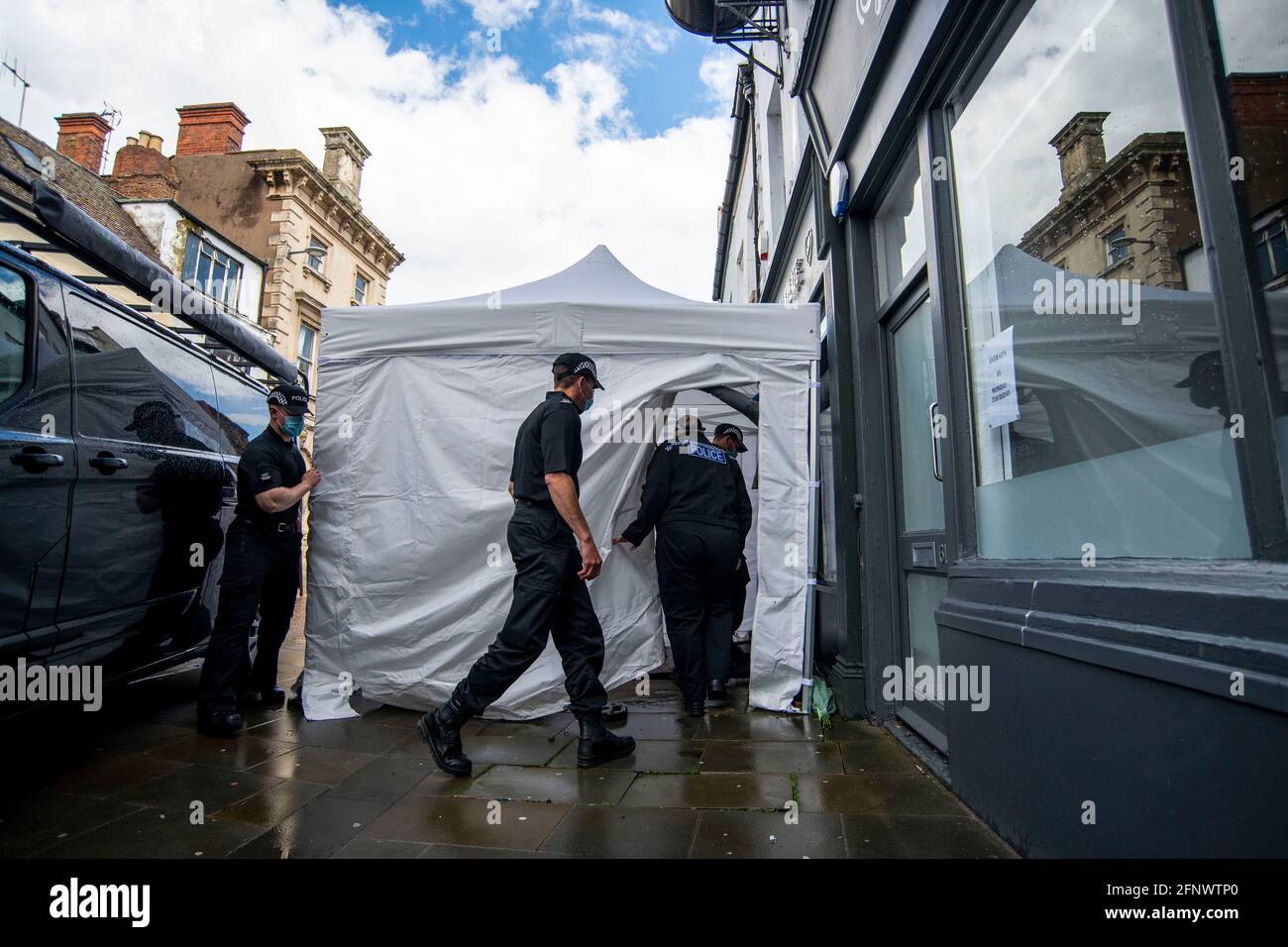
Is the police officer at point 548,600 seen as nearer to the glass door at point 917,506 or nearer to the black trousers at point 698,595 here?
the black trousers at point 698,595

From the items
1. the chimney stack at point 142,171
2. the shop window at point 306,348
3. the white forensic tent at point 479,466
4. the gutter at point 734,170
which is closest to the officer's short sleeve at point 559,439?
the white forensic tent at point 479,466

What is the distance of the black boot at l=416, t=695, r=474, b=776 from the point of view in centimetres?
316

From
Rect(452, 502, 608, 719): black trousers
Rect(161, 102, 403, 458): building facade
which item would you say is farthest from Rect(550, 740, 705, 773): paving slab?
Rect(161, 102, 403, 458): building facade

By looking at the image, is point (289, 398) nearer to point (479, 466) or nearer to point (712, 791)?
point (479, 466)

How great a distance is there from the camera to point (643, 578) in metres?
4.72

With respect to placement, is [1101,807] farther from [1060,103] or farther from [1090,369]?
[1060,103]

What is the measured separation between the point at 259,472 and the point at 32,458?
1247mm

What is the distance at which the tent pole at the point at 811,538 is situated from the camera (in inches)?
167

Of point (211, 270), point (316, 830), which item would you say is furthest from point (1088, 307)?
point (211, 270)

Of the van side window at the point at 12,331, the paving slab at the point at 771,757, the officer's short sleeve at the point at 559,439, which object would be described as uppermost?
the van side window at the point at 12,331

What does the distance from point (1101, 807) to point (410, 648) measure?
3577mm

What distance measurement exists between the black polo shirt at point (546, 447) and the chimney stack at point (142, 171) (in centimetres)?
2012
